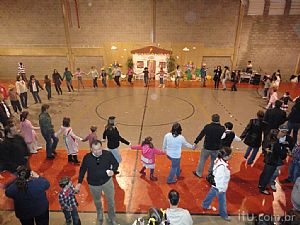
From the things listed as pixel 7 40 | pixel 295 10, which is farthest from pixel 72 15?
pixel 295 10

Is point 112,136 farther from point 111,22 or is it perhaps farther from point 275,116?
point 111,22

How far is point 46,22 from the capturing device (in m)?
17.5

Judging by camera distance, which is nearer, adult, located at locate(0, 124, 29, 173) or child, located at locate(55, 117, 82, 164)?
adult, located at locate(0, 124, 29, 173)

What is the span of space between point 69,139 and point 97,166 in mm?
2986

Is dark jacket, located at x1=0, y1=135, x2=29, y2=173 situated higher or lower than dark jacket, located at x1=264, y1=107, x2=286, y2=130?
lower

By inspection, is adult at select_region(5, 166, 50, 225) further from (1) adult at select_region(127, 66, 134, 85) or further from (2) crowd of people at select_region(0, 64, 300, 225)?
(1) adult at select_region(127, 66, 134, 85)

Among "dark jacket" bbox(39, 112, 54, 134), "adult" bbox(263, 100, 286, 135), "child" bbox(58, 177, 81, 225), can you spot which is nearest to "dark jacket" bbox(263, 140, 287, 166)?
"adult" bbox(263, 100, 286, 135)

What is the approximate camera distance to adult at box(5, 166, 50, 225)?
3941mm

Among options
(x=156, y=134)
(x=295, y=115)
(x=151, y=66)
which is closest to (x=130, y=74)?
(x=151, y=66)

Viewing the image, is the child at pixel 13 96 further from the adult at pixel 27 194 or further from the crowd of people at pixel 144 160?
the adult at pixel 27 194

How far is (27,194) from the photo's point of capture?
403 centimetres

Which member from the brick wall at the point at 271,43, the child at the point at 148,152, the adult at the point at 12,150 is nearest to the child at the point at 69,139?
the adult at the point at 12,150

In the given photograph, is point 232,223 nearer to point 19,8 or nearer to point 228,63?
point 228,63

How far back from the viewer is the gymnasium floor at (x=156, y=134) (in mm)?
6016
